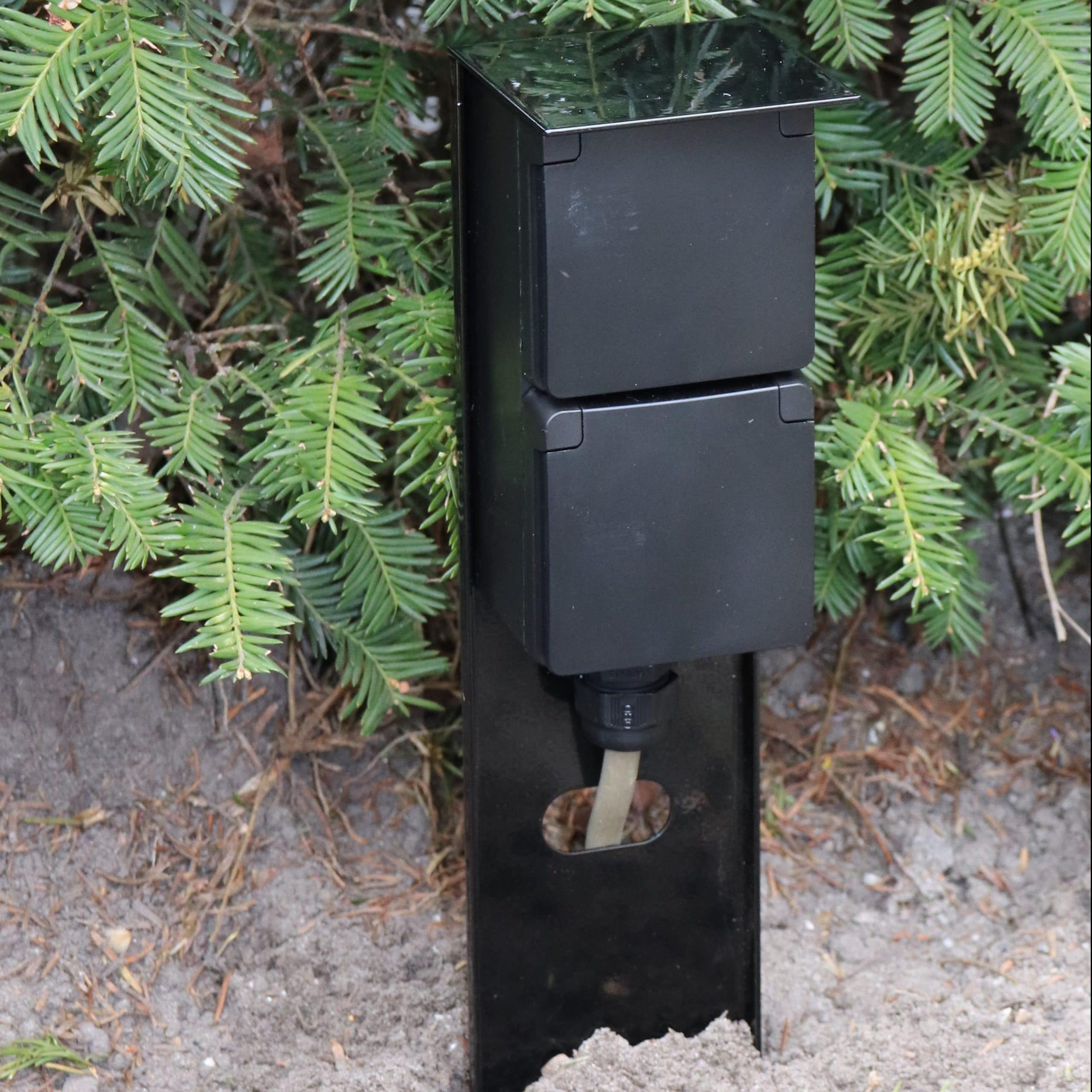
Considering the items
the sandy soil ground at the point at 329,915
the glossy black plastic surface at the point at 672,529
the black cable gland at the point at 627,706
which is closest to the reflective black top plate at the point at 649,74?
the glossy black plastic surface at the point at 672,529

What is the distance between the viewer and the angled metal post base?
1.43 meters

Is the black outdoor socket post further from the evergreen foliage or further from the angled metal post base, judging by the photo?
the evergreen foliage

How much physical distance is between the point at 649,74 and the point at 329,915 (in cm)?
94

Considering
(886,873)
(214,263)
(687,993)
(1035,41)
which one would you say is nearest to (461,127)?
(214,263)

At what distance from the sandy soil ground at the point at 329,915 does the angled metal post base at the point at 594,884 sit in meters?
0.04

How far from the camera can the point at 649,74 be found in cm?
119

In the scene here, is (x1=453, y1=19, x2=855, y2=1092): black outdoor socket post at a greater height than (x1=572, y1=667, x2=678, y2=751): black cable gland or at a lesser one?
greater

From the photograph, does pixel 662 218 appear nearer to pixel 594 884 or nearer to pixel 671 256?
pixel 671 256

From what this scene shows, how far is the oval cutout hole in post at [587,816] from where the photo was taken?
5.46 ft

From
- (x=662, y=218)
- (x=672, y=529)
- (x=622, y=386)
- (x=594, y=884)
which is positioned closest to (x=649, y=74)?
(x=662, y=218)

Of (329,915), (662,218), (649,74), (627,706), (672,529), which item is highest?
(649,74)

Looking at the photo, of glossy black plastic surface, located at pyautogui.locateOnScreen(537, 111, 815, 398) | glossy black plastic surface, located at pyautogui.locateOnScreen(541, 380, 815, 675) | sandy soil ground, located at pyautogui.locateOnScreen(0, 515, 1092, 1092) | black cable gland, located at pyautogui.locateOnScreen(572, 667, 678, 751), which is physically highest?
glossy black plastic surface, located at pyautogui.locateOnScreen(537, 111, 815, 398)

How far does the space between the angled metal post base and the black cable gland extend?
0.06m

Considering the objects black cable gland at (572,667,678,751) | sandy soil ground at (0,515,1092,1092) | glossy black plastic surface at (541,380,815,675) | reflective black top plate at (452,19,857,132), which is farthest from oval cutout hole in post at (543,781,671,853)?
reflective black top plate at (452,19,857,132)
